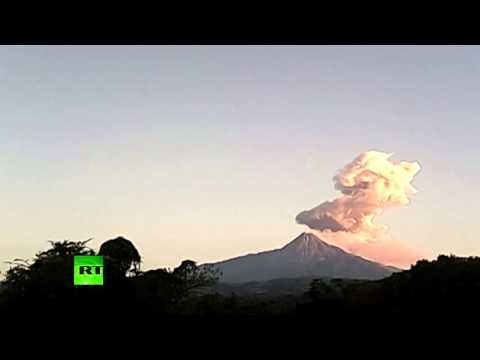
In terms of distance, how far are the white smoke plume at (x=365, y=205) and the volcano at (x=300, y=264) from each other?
10.9 inches

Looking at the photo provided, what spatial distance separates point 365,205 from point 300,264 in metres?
1.38

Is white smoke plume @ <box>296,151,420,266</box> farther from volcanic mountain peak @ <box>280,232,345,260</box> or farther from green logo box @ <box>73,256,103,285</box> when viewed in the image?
green logo box @ <box>73,256,103,285</box>

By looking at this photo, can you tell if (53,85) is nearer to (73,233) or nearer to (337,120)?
(73,233)

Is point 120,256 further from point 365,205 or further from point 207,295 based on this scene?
point 365,205

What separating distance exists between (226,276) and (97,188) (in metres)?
2.36

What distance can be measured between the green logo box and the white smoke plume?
5.54 meters

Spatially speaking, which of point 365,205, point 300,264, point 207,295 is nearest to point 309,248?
point 300,264

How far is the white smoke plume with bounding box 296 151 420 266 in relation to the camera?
29.5ft

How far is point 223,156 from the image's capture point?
28.7 feet

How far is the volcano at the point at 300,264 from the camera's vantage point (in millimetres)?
8484

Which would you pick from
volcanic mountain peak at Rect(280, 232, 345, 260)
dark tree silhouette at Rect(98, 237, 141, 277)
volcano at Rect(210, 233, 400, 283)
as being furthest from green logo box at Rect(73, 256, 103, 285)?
volcanic mountain peak at Rect(280, 232, 345, 260)

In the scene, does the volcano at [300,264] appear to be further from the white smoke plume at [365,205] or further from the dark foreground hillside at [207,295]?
the dark foreground hillside at [207,295]
